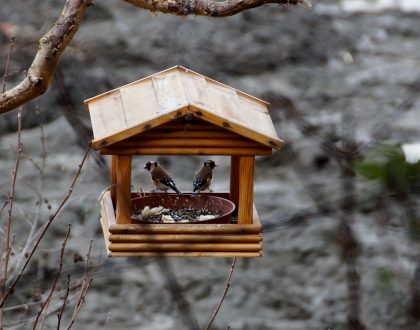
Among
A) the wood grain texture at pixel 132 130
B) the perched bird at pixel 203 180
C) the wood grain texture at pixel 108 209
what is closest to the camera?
the wood grain texture at pixel 132 130

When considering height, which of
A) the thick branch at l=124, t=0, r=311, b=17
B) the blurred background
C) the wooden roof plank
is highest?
the thick branch at l=124, t=0, r=311, b=17

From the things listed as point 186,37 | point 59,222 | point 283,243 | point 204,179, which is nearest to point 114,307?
point 59,222

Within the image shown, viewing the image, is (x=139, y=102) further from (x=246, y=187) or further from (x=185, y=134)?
(x=246, y=187)

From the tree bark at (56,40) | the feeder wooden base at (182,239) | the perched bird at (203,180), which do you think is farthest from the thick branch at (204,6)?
the perched bird at (203,180)

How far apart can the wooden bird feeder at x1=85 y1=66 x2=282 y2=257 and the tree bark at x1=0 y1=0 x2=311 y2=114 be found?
31 cm

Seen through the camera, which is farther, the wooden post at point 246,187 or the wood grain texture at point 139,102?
the wooden post at point 246,187

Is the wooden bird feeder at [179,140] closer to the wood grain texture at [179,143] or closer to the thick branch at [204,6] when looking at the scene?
the wood grain texture at [179,143]

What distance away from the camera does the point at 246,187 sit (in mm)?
2348

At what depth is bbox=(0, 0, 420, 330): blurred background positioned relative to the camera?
435cm

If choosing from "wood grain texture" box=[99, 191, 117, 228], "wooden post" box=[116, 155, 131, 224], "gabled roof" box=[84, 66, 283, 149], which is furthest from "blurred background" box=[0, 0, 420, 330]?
"wooden post" box=[116, 155, 131, 224]

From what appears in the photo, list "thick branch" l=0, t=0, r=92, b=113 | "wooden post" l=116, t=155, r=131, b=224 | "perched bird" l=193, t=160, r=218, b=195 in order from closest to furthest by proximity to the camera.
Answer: "thick branch" l=0, t=0, r=92, b=113
"wooden post" l=116, t=155, r=131, b=224
"perched bird" l=193, t=160, r=218, b=195

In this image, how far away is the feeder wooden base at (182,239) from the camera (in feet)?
7.49

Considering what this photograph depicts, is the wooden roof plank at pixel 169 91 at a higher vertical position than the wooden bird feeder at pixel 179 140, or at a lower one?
higher

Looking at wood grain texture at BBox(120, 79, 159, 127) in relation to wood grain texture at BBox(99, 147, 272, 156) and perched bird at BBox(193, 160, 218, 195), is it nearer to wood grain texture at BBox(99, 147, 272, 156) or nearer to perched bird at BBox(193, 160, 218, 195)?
wood grain texture at BBox(99, 147, 272, 156)
